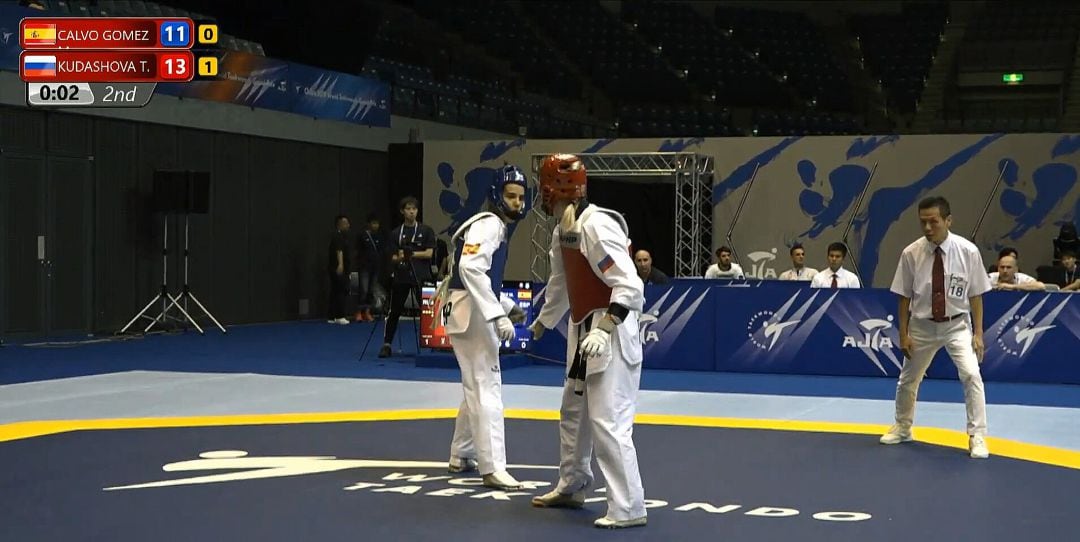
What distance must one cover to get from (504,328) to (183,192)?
46.1ft

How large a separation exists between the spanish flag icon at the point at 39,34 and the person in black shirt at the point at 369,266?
9437 mm

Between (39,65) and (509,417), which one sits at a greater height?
(39,65)

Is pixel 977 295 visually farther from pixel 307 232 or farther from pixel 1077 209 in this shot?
pixel 307 232

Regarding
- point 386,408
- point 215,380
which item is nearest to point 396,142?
point 215,380

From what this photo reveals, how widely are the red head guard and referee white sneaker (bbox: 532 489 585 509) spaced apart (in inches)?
64.1

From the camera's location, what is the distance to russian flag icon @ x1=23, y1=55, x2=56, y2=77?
15750 millimetres

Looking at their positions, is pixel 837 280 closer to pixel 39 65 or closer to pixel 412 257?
pixel 412 257

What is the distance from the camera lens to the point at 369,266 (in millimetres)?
25172

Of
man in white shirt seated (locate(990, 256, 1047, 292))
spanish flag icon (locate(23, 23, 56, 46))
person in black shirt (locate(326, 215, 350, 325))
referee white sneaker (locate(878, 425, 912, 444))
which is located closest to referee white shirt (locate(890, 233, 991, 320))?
referee white sneaker (locate(878, 425, 912, 444))

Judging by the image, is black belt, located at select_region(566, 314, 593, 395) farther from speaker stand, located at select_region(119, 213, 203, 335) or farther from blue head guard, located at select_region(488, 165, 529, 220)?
speaker stand, located at select_region(119, 213, 203, 335)

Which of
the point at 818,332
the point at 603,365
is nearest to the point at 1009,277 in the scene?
the point at 818,332

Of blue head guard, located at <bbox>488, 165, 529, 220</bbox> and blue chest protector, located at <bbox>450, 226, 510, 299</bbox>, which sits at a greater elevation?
A: blue head guard, located at <bbox>488, 165, 529, 220</bbox>

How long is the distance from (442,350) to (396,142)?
39.2 feet

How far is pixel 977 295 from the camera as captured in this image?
10.0m
